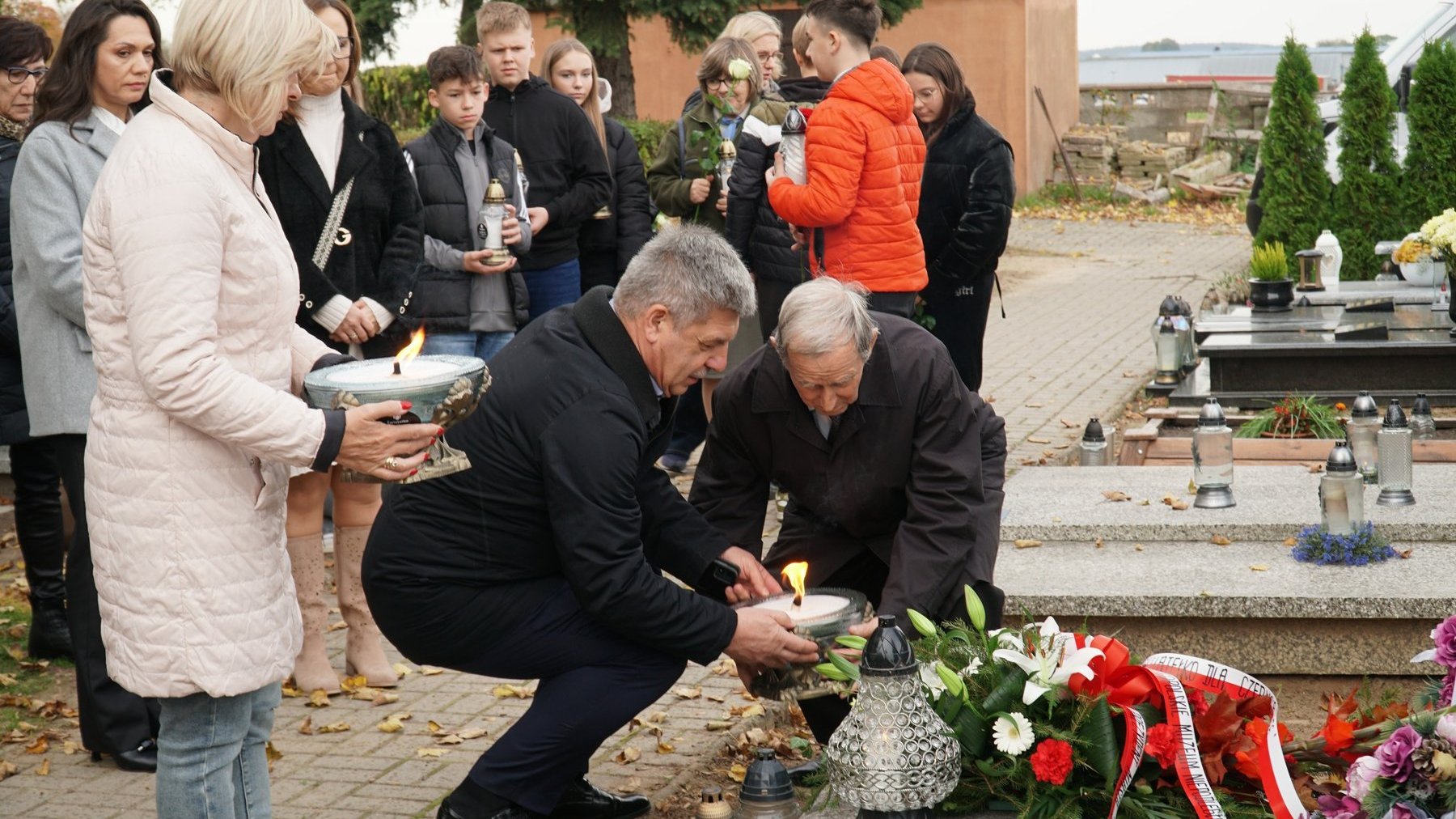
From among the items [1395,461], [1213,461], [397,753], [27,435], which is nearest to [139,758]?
[397,753]

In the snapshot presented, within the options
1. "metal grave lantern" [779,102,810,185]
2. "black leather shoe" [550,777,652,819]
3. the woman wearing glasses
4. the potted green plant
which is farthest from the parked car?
"black leather shoe" [550,777,652,819]

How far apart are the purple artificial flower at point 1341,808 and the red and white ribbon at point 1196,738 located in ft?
0.66

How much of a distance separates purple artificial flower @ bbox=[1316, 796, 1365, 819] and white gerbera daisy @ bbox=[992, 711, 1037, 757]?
58 centimetres

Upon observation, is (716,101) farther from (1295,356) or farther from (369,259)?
(1295,356)

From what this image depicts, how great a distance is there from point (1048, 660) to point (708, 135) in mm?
4304

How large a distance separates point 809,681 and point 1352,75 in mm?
10455

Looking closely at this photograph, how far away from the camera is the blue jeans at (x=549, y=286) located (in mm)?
6930

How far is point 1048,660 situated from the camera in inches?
131

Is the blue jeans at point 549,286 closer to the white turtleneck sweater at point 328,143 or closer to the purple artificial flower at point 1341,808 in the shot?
the white turtleneck sweater at point 328,143

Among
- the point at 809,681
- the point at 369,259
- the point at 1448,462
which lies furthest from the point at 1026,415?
the point at 809,681

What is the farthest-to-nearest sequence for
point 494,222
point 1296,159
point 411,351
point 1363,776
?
point 1296,159 < point 494,222 < point 411,351 < point 1363,776

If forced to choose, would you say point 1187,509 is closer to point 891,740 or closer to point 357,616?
point 357,616

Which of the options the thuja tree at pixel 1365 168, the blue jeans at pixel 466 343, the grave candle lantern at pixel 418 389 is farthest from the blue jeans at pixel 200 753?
the thuja tree at pixel 1365 168

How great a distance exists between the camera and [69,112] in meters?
4.24
